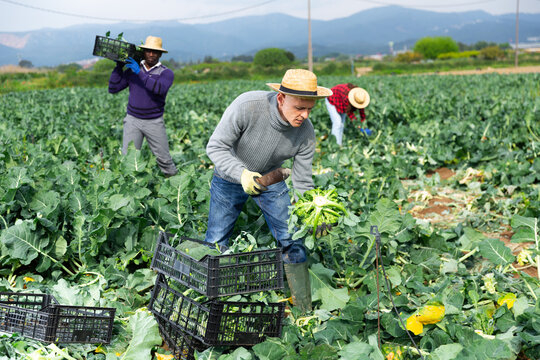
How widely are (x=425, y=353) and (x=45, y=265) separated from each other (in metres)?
2.60

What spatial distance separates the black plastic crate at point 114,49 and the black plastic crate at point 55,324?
11.7ft

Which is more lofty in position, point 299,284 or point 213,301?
point 213,301

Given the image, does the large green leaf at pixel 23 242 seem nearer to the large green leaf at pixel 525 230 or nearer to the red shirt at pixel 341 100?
the large green leaf at pixel 525 230

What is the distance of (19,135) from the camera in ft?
25.8

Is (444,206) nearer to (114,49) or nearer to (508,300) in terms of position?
(508,300)

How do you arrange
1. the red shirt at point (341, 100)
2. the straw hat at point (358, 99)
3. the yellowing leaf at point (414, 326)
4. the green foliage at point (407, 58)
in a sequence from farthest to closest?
the green foliage at point (407, 58)
the red shirt at point (341, 100)
the straw hat at point (358, 99)
the yellowing leaf at point (414, 326)

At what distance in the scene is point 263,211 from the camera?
3154 millimetres

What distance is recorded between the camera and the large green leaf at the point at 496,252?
9.91ft

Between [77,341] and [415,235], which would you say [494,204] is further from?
[77,341]

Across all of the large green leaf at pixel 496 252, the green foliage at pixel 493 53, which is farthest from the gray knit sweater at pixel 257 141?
the green foliage at pixel 493 53

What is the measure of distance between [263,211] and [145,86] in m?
3.16

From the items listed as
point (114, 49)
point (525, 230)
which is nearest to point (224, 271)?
point (525, 230)

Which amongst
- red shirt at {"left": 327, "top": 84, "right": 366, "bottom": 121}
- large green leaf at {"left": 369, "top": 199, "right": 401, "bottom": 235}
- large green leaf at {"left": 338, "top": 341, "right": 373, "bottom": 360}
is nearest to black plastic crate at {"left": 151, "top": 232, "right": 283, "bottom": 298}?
large green leaf at {"left": 338, "top": 341, "right": 373, "bottom": 360}

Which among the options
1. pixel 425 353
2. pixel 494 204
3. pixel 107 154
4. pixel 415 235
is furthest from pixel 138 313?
pixel 107 154
